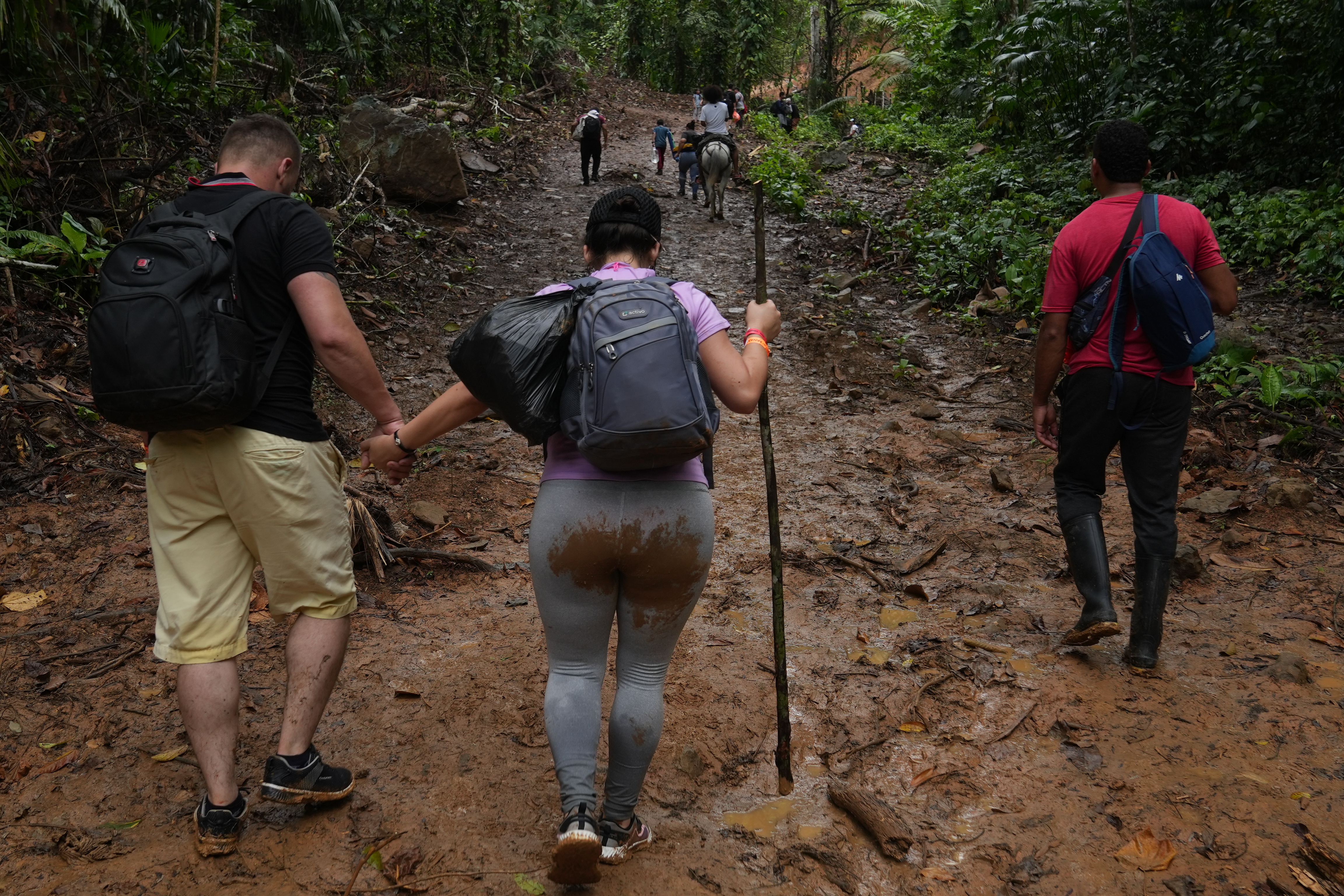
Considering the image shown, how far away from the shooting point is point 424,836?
2.80 meters

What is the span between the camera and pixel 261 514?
8.47 ft

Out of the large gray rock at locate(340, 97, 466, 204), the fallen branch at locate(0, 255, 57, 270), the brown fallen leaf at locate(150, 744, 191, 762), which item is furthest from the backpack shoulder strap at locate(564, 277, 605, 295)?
the large gray rock at locate(340, 97, 466, 204)

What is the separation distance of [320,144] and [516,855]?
9.75m

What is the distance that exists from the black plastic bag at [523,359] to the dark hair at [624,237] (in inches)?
9.5

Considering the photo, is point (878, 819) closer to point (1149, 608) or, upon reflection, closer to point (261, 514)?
point (1149, 608)

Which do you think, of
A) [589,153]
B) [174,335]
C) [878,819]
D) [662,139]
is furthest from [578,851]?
[662,139]

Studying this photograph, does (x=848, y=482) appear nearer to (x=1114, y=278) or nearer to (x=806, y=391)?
(x=806, y=391)

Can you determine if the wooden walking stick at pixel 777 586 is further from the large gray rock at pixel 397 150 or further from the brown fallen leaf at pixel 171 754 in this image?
the large gray rock at pixel 397 150

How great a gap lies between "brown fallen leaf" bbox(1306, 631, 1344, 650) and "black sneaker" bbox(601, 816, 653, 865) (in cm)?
313

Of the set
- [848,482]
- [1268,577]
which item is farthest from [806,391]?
[1268,577]

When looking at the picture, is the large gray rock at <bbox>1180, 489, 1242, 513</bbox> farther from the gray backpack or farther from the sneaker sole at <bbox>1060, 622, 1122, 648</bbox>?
the gray backpack

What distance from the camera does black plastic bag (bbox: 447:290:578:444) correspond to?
7.29 feet

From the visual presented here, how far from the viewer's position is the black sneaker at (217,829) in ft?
8.48

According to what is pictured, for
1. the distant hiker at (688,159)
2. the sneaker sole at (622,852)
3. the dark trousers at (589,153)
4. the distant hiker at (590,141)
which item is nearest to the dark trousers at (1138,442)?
the sneaker sole at (622,852)
